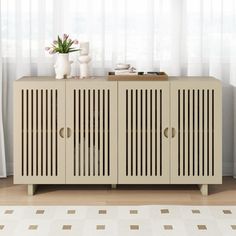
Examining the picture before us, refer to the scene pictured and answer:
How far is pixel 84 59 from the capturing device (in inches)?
187

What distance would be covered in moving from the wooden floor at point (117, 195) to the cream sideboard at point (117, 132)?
0.10 m

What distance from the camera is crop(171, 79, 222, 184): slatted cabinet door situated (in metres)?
4.50

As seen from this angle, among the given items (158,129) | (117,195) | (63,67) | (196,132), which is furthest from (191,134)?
(63,67)

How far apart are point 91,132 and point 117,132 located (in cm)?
19

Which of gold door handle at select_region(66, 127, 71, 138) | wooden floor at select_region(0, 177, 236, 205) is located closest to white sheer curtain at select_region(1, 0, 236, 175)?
gold door handle at select_region(66, 127, 71, 138)

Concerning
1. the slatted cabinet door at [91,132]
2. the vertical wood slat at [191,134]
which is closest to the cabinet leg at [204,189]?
the vertical wood slat at [191,134]

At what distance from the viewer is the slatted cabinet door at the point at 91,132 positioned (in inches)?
177

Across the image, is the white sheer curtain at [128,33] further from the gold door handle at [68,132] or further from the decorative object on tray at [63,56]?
the gold door handle at [68,132]
